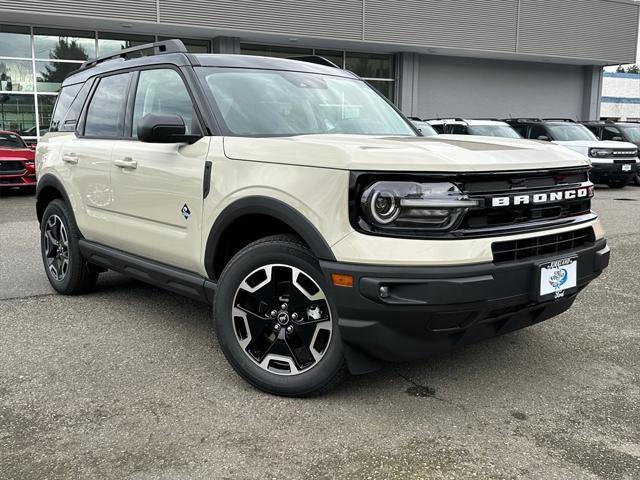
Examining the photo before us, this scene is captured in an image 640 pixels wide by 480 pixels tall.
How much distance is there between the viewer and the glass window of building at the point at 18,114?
17.9m

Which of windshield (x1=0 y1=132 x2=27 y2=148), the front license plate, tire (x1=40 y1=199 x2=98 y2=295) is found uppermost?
windshield (x1=0 y1=132 x2=27 y2=148)

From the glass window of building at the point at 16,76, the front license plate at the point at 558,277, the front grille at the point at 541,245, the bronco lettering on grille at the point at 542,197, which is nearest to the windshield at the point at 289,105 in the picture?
the bronco lettering on grille at the point at 542,197

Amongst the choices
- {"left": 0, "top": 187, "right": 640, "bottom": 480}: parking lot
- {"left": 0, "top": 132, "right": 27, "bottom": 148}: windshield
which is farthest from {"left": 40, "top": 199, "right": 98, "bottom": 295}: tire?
{"left": 0, "top": 132, "right": 27, "bottom": 148}: windshield

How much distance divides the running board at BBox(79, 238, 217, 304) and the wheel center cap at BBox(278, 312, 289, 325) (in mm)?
545

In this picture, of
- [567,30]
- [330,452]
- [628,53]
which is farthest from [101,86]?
[628,53]

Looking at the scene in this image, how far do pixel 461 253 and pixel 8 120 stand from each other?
18410 millimetres

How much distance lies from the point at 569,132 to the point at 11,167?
44.4ft

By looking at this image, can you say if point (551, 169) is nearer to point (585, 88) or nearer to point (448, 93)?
point (448, 93)

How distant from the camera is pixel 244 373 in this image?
10.9 ft

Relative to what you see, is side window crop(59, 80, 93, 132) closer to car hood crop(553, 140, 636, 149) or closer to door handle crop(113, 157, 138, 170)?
door handle crop(113, 157, 138, 170)

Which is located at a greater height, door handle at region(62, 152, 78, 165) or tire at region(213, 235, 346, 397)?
door handle at region(62, 152, 78, 165)

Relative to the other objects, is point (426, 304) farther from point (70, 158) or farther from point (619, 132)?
point (619, 132)

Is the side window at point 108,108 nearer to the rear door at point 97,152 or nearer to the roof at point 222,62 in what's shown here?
the rear door at point 97,152

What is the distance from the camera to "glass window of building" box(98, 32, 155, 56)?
62.3 feet
